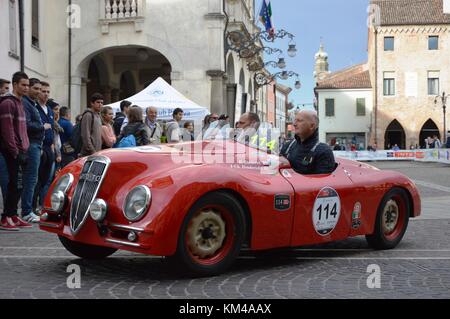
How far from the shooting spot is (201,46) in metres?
21.8

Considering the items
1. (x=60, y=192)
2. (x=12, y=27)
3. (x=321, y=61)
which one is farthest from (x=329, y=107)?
(x=321, y=61)

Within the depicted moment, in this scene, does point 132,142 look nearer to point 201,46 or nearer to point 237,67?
point 201,46

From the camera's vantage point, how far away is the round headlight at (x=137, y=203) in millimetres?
4445

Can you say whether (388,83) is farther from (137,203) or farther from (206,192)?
(137,203)

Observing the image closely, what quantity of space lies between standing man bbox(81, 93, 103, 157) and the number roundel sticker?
4.38 m

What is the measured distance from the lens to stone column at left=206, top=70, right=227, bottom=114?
2168 centimetres

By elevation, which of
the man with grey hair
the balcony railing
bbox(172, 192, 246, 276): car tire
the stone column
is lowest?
bbox(172, 192, 246, 276): car tire

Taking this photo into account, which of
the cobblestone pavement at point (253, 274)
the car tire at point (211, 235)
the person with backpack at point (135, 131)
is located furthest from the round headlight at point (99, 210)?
the person with backpack at point (135, 131)

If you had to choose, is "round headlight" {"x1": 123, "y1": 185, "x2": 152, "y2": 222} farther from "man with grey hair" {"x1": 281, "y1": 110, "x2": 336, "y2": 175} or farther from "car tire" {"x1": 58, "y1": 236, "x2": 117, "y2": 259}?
"man with grey hair" {"x1": 281, "y1": 110, "x2": 336, "y2": 175}

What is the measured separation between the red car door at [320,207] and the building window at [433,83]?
52664 mm

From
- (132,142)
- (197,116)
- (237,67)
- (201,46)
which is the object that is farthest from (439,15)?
(132,142)

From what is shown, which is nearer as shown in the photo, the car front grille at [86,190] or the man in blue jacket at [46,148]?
the car front grille at [86,190]

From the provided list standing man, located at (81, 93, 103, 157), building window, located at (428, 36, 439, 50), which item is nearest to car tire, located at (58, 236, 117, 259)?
standing man, located at (81, 93, 103, 157)

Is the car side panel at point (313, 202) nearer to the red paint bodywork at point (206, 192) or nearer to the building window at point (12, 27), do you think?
the red paint bodywork at point (206, 192)
